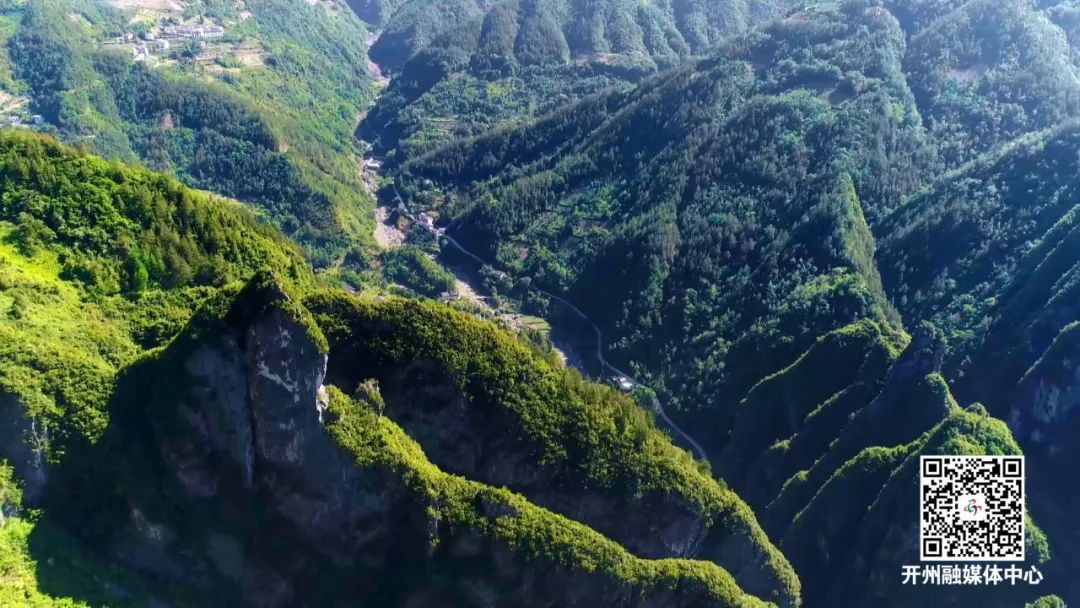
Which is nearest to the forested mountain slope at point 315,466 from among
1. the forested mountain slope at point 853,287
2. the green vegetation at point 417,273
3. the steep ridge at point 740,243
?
the forested mountain slope at point 853,287

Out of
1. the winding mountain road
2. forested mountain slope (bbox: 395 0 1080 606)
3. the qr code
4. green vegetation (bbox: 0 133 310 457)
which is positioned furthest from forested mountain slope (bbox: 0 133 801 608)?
the winding mountain road

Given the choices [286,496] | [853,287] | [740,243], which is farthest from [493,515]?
[740,243]

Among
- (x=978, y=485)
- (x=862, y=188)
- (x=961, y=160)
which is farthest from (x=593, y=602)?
(x=961, y=160)

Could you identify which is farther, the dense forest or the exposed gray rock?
the dense forest

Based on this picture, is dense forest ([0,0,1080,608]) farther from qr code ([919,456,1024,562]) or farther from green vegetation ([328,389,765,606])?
qr code ([919,456,1024,562])

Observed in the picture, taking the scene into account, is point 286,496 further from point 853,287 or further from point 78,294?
point 853,287
